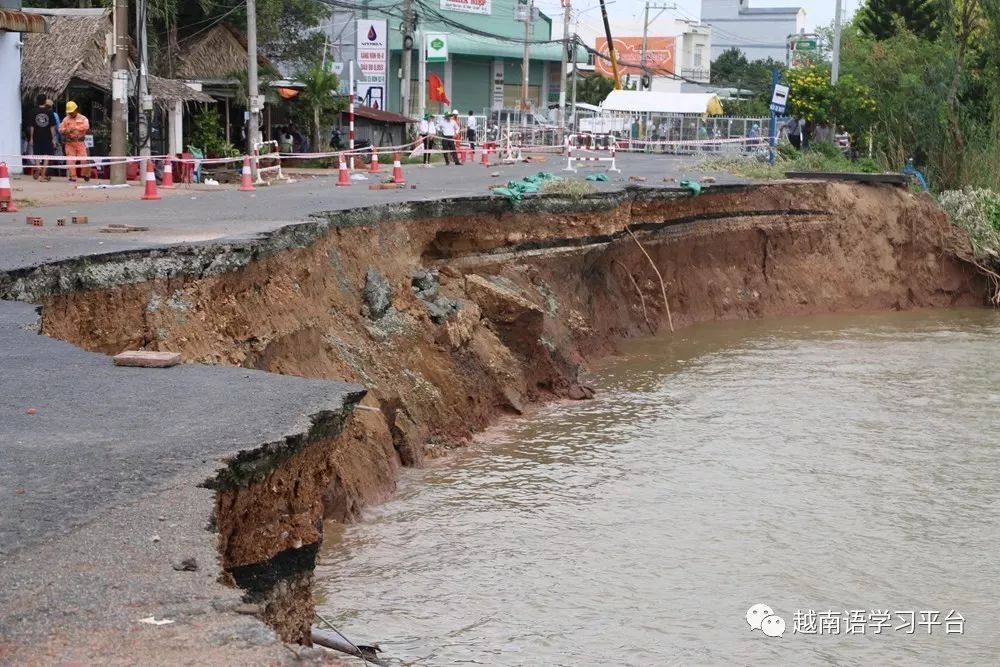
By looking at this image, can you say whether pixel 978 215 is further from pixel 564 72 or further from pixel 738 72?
pixel 738 72

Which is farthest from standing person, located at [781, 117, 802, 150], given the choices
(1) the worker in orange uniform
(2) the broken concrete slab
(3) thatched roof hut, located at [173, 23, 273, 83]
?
(2) the broken concrete slab

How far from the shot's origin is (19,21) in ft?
83.2

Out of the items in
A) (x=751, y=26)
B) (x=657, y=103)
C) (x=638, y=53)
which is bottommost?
(x=657, y=103)

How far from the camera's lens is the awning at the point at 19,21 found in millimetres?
25050

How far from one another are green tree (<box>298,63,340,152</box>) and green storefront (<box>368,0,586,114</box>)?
2261 cm

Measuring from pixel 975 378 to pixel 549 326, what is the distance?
636 cm

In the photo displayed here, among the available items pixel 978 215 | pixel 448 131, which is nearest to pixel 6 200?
pixel 978 215

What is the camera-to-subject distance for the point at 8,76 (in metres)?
26.4

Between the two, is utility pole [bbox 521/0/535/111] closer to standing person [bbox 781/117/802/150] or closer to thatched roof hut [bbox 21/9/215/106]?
standing person [bbox 781/117/802/150]

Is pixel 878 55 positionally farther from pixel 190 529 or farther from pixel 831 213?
pixel 190 529

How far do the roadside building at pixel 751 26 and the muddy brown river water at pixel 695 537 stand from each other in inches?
3958

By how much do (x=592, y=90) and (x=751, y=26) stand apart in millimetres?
43994

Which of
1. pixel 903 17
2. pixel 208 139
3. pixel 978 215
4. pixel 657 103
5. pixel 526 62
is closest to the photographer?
pixel 978 215

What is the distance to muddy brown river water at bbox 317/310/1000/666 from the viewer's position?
8.37 metres
